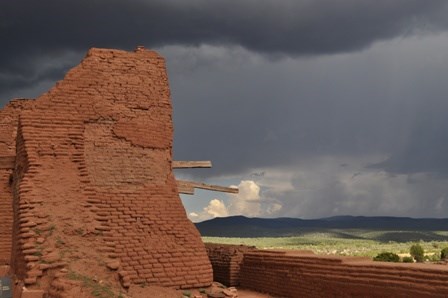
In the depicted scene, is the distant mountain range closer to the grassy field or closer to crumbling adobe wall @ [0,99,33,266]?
the grassy field

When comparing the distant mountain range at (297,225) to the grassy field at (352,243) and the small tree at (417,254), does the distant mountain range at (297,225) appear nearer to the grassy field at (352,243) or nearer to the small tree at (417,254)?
the grassy field at (352,243)

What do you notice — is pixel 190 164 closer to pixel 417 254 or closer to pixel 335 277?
pixel 335 277

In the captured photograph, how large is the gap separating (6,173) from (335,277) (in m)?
9.02

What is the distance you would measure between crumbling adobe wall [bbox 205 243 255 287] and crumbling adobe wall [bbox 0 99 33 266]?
5913mm

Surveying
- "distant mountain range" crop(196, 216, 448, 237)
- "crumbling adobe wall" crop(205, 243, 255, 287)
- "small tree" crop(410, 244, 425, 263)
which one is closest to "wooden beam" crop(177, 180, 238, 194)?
"crumbling adobe wall" crop(205, 243, 255, 287)

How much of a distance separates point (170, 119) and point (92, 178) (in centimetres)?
227

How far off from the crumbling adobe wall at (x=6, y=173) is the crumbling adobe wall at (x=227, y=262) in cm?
591

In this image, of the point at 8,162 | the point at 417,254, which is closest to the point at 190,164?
the point at 8,162

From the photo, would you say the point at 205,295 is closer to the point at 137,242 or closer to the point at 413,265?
the point at 137,242

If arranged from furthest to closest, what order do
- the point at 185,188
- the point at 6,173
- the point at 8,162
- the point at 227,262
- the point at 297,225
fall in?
the point at 297,225, the point at 227,262, the point at 6,173, the point at 185,188, the point at 8,162

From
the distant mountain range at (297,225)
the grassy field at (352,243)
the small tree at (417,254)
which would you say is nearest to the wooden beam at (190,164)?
the small tree at (417,254)

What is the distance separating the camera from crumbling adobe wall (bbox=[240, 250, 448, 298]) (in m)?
8.92

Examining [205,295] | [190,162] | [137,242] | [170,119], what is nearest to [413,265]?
[205,295]

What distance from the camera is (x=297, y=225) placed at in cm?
14288
